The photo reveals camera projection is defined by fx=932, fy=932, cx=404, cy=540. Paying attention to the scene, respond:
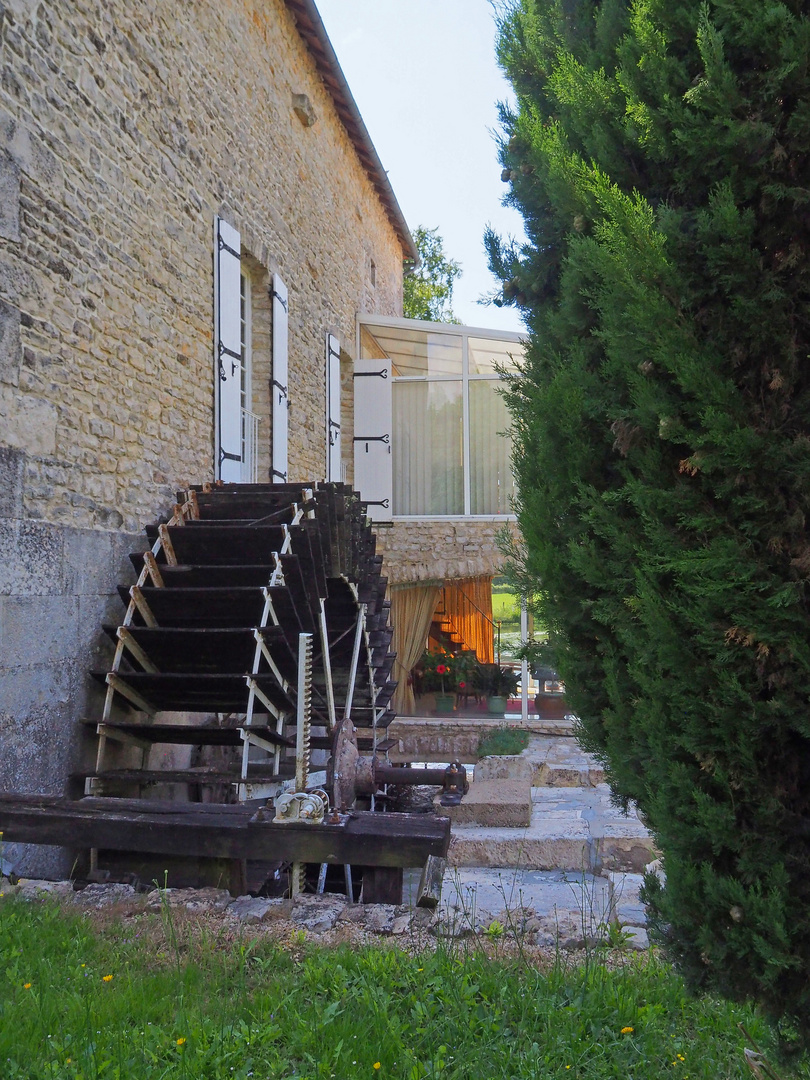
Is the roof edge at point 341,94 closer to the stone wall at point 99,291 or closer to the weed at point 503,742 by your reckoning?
the stone wall at point 99,291

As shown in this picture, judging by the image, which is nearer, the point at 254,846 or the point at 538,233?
the point at 538,233

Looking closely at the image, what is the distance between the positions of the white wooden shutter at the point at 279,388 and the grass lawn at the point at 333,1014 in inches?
199

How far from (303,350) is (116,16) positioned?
12.2ft

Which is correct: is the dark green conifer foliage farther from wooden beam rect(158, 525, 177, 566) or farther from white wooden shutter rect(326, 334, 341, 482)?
white wooden shutter rect(326, 334, 341, 482)

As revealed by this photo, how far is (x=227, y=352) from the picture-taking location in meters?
6.70

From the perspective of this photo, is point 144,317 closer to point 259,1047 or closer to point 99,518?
point 99,518

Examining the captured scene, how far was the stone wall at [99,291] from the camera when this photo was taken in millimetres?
4344

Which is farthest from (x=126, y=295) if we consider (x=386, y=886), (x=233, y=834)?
(x=386, y=886)

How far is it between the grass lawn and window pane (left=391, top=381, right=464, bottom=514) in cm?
739

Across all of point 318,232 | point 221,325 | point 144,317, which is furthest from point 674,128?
point 318,232

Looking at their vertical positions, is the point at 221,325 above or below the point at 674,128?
above

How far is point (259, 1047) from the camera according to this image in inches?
88.1

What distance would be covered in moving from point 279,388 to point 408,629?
13.3 feet

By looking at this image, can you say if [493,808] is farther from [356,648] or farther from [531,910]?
[531,910]
